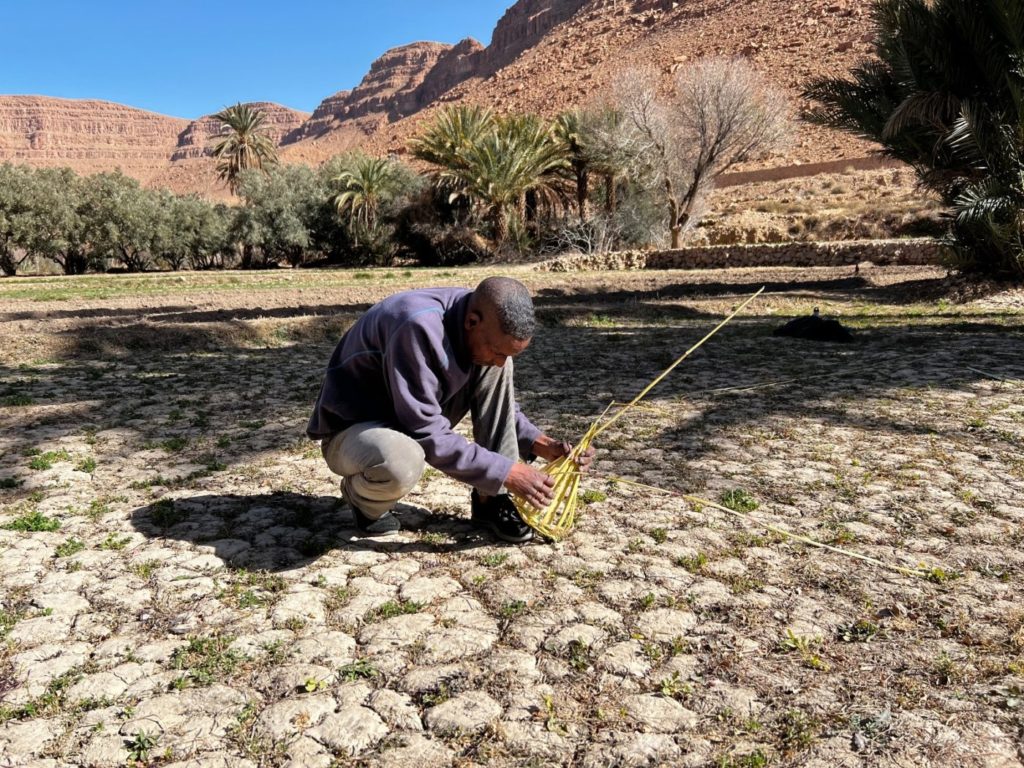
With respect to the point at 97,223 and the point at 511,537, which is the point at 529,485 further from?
the point at 97,223

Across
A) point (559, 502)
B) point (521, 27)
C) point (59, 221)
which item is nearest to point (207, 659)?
point (559, 502)

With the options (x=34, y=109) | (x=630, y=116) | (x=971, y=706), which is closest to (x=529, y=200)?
(x=630, y=116)

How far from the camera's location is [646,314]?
1312 centimetres

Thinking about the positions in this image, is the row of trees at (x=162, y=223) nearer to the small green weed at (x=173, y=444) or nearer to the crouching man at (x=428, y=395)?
the small green weed at (x=173, y=444)

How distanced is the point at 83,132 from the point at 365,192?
16121cm

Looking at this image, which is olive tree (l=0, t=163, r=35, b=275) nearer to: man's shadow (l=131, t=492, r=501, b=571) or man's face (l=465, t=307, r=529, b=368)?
man's shadow (l=131, t=492, r=501, b=571)

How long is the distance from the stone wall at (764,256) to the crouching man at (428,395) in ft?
72.2

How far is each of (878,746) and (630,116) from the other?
32.3 meters

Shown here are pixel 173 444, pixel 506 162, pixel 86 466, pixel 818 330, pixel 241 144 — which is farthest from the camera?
A: pixel 241 144

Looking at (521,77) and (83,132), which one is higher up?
(83,132)

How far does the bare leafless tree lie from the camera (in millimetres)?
30359

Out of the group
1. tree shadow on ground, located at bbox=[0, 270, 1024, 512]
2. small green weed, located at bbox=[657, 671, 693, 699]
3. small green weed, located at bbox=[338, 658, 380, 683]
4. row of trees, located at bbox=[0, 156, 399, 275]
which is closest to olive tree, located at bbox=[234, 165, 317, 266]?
row of trees, located at bbox=[0, 156, 399, 275]

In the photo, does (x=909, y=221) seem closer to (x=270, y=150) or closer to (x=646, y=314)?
(x=646, y=314)

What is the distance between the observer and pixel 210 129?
570ft
